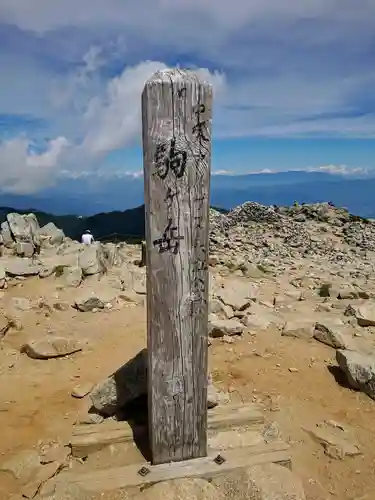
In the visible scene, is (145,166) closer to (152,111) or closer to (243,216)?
(152,111)

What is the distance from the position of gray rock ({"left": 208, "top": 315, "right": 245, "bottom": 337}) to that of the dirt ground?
5.0 inches

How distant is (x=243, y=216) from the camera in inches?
690

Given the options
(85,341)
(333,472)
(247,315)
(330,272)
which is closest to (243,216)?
(330,272)

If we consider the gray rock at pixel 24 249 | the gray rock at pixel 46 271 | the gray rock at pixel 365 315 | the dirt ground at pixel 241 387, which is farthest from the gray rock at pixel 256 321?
the gray rock at pixel 24 249

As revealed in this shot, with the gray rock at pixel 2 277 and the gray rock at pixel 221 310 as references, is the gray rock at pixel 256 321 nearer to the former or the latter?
the gray rock at pixel 221 310

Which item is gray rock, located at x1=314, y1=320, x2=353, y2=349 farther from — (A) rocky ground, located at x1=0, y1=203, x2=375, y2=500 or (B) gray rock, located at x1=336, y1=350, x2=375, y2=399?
(B) gray rock, located at x1=336, y1=350, x2=375, y2=399

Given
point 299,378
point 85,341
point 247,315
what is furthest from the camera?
point 247,315

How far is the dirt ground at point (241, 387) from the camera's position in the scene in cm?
364

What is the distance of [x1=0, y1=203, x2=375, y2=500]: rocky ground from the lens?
3504mm

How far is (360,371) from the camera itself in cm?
468

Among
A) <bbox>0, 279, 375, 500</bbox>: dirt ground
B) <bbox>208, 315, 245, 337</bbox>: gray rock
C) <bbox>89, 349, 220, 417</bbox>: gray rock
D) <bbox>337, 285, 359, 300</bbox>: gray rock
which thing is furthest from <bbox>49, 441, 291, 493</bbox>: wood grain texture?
<bbox>337, 285, 359, 300</bbox>: gray rock

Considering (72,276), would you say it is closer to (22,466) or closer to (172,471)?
(22,466)

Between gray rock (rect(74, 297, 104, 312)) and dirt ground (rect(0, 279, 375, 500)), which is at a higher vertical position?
gray rock (rect(74, 297, 104, 312))

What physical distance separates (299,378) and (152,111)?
3.87 meters
